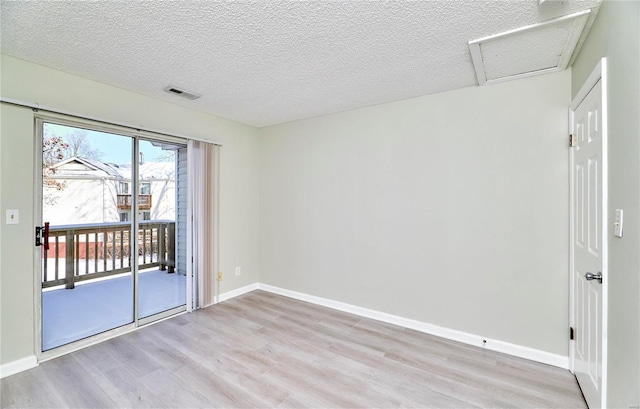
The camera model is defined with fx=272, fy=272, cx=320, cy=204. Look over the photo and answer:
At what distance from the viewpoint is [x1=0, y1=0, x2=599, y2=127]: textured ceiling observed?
5.37 feet

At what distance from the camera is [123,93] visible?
9.32 feet

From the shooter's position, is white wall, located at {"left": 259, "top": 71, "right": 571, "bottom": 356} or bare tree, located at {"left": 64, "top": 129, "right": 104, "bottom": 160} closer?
white wall, located at {"left": 259, "top": 71, "right": 571, "bottom": 356}

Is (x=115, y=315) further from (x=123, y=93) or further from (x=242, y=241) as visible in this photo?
(x=123, y=93)

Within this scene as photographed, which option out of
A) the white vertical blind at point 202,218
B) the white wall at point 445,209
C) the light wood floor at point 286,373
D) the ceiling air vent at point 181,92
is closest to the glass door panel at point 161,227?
the white vertical blind at point 202,218

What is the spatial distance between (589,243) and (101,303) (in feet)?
14.4

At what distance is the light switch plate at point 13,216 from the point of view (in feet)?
7.13

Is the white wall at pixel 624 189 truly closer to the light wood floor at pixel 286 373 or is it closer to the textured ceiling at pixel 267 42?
the textured ceiling at pixel 267 42

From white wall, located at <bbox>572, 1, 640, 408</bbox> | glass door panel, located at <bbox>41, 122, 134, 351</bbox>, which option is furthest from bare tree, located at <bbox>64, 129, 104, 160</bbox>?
white wall, located at <bbox>572, 1, 640, 408</bbox>

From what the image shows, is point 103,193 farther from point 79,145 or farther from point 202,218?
point 202,218

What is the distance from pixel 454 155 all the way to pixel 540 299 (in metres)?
1.48

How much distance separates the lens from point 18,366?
7.17 feet

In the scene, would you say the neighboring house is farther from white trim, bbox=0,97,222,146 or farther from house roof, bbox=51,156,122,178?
white trim, bbox=0,97,222,146

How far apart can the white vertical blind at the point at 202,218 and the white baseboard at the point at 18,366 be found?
1.41 meters

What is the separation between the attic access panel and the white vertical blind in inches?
121
